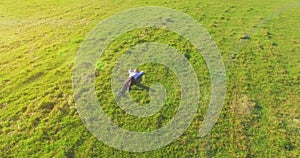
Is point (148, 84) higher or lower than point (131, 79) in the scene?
lower

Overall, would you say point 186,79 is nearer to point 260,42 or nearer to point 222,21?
point 260,42

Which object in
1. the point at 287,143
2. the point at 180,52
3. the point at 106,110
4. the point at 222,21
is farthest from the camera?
the point at 222,21

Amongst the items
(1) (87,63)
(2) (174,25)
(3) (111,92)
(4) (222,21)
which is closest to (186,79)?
(3) (111,92)

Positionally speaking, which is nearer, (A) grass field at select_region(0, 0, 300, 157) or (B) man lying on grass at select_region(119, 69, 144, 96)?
(A) grass field at select_region(0, 0, 300, 157)

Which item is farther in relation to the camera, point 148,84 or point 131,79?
Result: point 148,84
